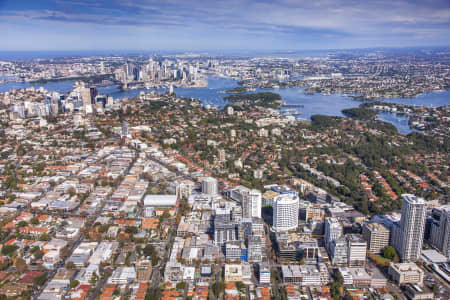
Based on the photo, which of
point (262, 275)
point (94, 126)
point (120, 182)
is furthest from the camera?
point (94, 126)

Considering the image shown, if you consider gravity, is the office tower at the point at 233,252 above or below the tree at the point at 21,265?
above

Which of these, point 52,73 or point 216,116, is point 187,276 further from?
point 52,73

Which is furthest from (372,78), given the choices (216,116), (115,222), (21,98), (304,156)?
(115,222)

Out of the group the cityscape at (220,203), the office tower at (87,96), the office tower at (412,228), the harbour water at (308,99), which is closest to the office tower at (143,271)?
the cityscape at (220,203)

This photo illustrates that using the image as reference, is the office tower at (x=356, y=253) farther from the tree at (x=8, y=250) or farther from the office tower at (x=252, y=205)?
the tree at (x=8, y=250)

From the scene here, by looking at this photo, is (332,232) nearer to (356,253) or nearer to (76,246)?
(356,253)

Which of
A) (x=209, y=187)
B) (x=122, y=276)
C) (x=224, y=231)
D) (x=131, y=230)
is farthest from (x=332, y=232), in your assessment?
(x=131, y=230)
